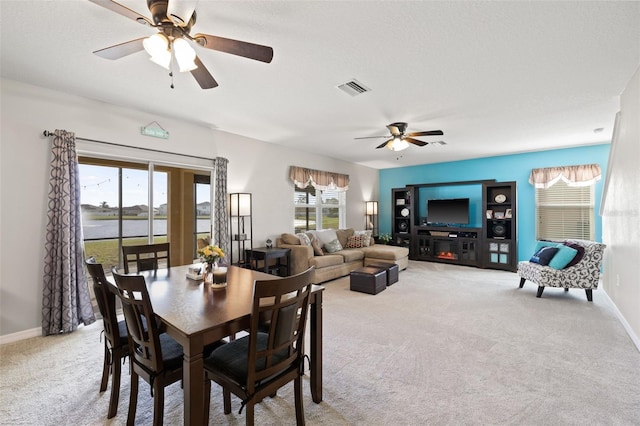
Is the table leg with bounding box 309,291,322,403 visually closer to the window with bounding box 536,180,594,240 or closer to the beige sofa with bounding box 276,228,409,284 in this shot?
the beige sofa with bounding box 276,228,409,284

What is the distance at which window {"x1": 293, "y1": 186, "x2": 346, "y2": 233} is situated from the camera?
634 cm

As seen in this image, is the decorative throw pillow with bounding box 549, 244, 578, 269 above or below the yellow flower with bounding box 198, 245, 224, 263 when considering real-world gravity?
below

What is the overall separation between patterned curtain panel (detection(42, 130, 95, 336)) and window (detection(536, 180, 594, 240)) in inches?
311

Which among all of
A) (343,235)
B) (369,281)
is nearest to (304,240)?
(343,235)

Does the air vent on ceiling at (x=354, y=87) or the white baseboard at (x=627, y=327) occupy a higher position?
the air vent on ceiling at (x=354, y=87)

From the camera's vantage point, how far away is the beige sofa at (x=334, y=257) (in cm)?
505

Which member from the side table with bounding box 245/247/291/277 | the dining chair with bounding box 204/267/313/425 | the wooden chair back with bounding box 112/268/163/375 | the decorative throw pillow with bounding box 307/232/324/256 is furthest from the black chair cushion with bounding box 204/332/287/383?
the decorative throw pillow with bounding box 307/232/324/256

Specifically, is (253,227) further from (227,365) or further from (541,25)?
(541,25)

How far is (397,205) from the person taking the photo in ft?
26.7

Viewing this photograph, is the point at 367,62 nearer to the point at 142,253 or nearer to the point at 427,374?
the point at 427,374

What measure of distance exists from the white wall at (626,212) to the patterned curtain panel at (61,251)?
5.70m

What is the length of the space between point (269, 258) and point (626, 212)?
454 centimetres

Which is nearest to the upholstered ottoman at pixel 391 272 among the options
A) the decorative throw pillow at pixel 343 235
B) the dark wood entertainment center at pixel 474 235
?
the decorative throw pillow at pixel 343 235

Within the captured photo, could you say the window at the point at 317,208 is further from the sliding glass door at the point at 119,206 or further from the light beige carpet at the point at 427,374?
the light beige carpet at the point at 427,374
